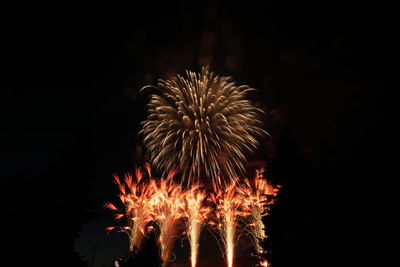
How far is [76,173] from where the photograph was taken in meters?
20.4

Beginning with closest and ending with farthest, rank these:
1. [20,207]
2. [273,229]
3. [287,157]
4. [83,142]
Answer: [20,207] < [273,229] < [287,157] < [83,142]

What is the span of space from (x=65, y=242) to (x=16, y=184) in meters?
4.28

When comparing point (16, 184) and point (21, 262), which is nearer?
point (21, 262)

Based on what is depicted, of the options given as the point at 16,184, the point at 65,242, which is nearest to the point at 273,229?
the point at 65,242

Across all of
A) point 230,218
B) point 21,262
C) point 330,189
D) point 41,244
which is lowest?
point 21,262

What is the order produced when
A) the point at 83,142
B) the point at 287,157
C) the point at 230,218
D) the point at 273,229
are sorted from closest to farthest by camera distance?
the point at 273,229 < the point at 287,157 < the point at 83,142 < the point at 230,218

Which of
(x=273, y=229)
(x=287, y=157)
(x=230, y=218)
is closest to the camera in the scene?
(x=273, y=229)

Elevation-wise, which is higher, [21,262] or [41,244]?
[41,244]

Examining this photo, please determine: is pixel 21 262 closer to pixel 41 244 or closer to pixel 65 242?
pixel 41 244

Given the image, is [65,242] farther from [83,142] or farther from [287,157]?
[287,157]

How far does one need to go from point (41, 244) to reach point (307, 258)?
42.9 feet

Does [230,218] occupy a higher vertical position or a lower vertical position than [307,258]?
higher

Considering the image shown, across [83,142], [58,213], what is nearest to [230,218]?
[83,142]

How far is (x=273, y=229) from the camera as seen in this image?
1783 cm
